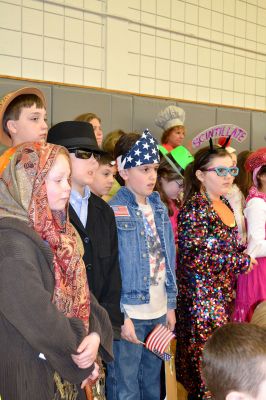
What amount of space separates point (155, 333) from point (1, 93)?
8.31 ft

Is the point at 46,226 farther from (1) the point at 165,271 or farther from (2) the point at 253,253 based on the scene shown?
(2) the point at 253,253

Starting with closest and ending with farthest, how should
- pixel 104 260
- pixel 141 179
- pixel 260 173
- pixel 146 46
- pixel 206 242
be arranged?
pixel 104 260, pixel 141 179, pixel 206 242, pixel 260 173, pixel 146 46

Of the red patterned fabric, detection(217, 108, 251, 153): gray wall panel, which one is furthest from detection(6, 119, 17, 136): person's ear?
detection(217, 108, 251, 153): gray wall panel

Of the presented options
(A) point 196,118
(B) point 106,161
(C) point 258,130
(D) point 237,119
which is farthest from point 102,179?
(C) point 258,130

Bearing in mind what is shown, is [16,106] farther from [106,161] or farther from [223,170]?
[223,170]

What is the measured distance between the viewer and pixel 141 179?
2.78m

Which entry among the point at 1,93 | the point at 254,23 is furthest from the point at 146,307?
the point at 254,23

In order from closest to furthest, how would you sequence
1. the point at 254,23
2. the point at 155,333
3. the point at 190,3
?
the point at 155,333
the point at 190,3
the point at 254,23

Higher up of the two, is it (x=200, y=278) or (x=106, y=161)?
(x=106, y=161)

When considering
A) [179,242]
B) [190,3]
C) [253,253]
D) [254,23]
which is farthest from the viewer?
[254,23]

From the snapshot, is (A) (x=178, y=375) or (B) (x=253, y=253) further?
(B) (x=253, y=253)

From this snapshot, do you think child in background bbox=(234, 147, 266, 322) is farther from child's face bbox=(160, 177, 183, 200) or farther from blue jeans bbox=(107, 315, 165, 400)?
blue jeans bbox=(107, 315, 165, 400)

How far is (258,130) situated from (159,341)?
472 cm

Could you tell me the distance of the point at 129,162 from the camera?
281 cm
